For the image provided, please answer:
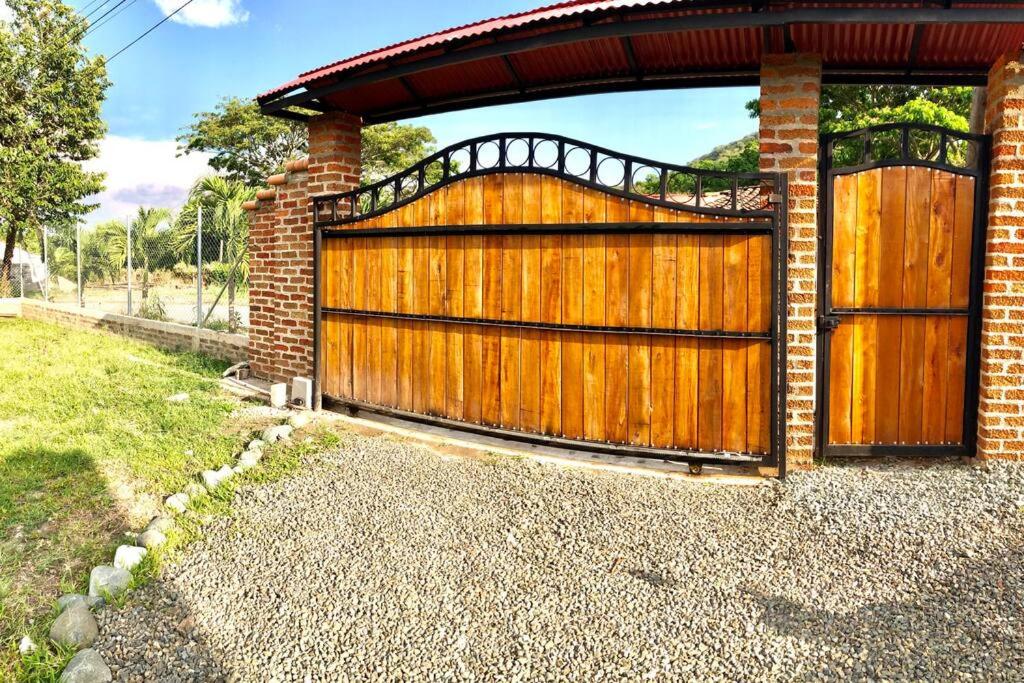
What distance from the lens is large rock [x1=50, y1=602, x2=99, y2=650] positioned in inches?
106

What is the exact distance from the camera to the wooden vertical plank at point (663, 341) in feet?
14.6

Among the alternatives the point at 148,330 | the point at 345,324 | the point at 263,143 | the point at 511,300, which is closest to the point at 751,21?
the point at 511,300

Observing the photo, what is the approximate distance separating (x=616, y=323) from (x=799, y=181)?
156 centimetres

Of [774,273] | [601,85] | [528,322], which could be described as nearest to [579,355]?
[528,322]

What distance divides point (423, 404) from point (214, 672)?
3201mm

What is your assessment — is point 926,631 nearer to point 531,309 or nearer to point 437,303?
point 531,309

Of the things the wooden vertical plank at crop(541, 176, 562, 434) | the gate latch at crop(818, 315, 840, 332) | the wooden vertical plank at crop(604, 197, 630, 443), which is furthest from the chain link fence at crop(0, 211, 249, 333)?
the gate latch at crop(818, 315, 840, 332)

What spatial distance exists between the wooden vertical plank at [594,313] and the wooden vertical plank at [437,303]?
1.28 m

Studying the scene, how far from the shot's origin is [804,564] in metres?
3.23

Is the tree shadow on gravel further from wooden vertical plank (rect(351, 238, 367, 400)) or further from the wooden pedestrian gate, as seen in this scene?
wooden vertical plank (rect(351, 238, 367, 400))

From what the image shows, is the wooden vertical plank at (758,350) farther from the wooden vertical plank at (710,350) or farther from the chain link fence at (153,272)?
the chain link fence at (153,272)

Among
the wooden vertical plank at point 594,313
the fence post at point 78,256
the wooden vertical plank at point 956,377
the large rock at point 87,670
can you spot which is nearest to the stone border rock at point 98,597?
the large rock at point 87,670

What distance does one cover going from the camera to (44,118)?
19016 millimetres

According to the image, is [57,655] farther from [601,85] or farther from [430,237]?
[601,85]
